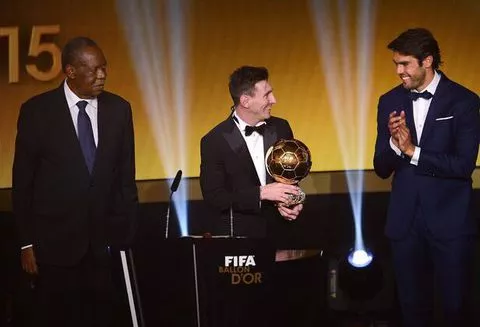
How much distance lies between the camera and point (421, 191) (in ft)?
13.7

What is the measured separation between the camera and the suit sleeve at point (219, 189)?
4.29 meters

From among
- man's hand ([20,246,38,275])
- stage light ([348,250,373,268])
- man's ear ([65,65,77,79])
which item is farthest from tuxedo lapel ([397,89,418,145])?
man's hand ([20,246,38,275])

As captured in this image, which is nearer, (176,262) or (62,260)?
(176,262)

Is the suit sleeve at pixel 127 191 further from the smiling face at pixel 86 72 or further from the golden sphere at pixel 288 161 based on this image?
the golden sphere at pixel 288 161

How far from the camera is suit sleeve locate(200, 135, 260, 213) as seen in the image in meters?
4.29

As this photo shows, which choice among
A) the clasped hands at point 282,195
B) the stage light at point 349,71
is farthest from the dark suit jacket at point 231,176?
the stage light at point 349,71

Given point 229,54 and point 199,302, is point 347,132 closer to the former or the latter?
point 229,54

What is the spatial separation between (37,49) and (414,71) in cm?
271

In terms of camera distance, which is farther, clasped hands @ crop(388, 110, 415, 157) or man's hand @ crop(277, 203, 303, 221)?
man's hand @ crop(277, 203, 303, 221)

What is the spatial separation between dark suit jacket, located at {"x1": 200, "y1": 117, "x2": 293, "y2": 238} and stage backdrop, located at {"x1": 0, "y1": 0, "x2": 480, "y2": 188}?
144 centimetres

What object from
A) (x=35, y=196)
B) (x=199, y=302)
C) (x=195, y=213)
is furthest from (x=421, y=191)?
(x=195, y=213)

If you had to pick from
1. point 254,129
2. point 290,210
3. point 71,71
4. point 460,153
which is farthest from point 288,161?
Result: point 71,71

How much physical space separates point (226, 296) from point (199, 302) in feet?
0.40

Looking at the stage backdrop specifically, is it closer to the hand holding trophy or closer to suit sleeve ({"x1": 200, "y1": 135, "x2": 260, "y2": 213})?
suit sleeve ({"x1": 200, "y1": 135, "x2": 260, "y2": 213})
